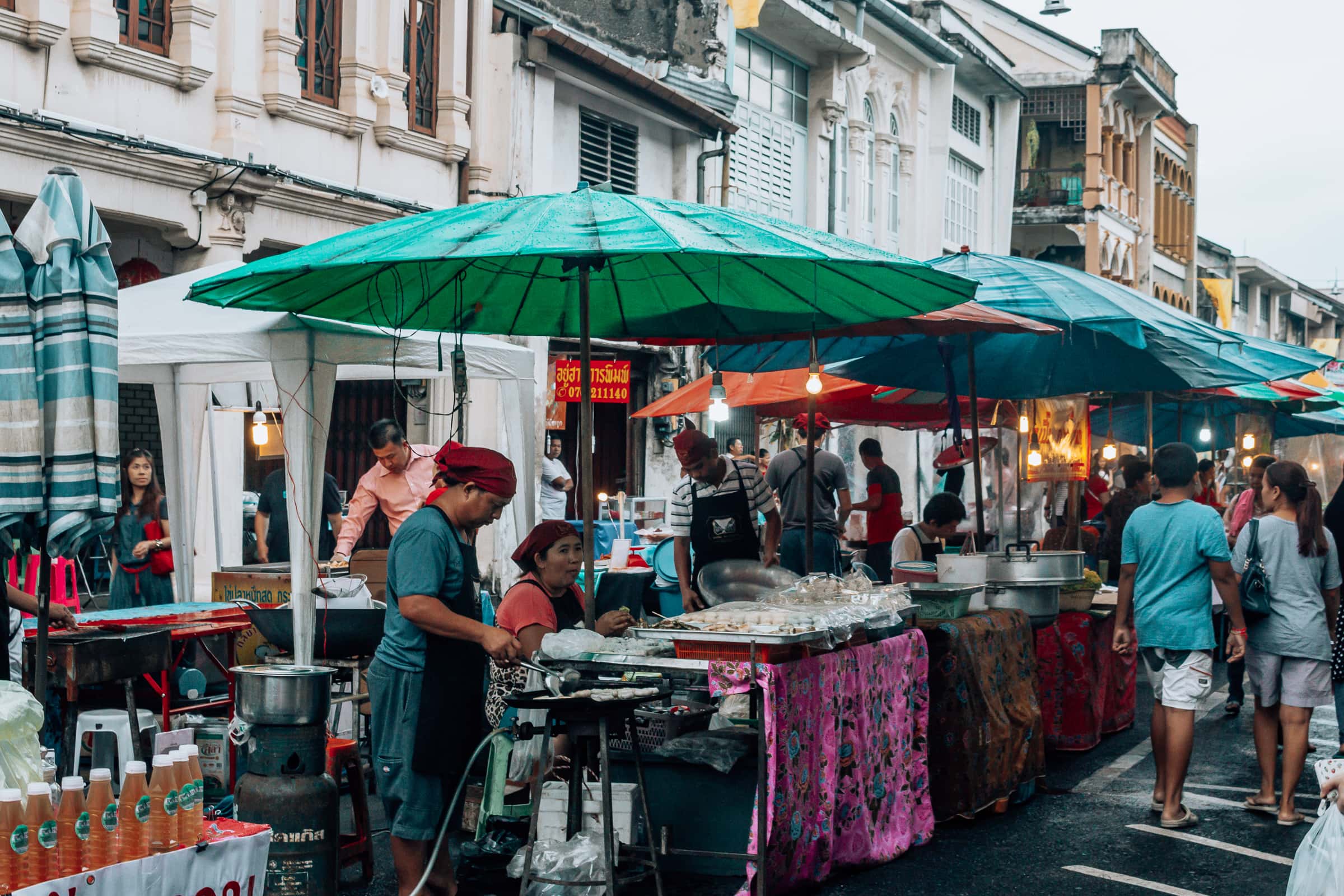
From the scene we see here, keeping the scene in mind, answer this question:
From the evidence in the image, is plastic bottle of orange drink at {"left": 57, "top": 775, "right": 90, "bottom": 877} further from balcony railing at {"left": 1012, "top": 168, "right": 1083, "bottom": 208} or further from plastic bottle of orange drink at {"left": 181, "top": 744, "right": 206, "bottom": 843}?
balcony railing at {"left": 1012, "top": 168, "right": 1083, "bottom": 208}

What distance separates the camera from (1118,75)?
37562 mm

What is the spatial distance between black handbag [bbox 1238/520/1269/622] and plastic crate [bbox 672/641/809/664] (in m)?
3.31

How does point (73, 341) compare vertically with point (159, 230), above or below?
below

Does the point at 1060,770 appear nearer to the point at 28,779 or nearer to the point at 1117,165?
the point at 28,779

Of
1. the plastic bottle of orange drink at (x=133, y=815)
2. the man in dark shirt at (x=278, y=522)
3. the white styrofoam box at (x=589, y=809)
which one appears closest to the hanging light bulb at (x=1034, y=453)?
the man in dark shirt at (x=278, y=522)

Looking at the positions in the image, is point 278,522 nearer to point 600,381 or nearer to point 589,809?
point 589,809

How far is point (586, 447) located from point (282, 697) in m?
1.87

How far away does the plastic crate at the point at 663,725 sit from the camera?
6.45 meters

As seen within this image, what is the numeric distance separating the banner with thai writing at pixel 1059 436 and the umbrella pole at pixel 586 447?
610cm

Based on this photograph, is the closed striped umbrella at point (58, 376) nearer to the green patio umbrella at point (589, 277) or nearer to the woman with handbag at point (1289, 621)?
the green patio umbrella at point (589, 277)

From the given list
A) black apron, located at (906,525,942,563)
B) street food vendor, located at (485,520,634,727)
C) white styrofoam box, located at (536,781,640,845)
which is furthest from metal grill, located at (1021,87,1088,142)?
white styrofoam box, located at (536,781,640,845)

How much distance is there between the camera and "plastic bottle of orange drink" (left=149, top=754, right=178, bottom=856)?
161 inches

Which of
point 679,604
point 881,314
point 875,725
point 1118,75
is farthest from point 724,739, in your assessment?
point 1118,75

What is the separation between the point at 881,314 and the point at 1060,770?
11.2ft
